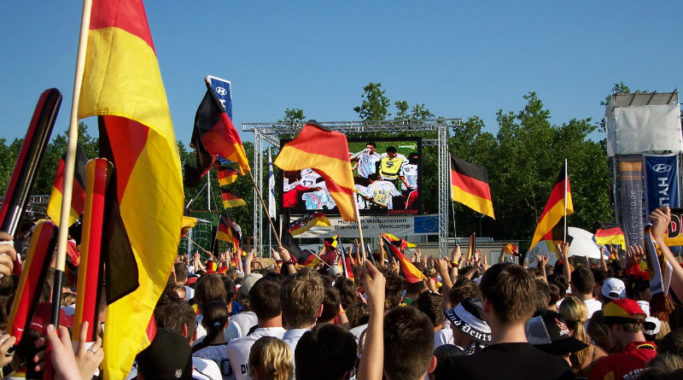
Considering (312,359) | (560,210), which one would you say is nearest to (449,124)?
(560,210)

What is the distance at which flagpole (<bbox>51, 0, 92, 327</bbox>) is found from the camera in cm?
304

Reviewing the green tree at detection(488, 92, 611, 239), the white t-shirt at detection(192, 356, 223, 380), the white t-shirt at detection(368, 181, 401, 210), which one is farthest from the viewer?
the green tree at detection(488, 92, 611, 239)

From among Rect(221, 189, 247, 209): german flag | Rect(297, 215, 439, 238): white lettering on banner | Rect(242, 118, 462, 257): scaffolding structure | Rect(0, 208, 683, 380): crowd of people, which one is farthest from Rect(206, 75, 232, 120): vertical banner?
Rect(0, 208, 683, 380): crowd of people

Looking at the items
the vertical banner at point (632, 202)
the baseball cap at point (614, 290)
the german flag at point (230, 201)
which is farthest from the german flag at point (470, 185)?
the vertical banner at point (632, 202)

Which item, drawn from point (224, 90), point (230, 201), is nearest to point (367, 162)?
point (224, 90)

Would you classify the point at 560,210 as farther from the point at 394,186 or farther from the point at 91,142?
the point at 91,142

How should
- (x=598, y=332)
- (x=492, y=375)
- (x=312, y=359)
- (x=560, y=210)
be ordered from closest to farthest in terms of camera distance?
(x=492, y=375) → (x=312, y=359) → (x=598, y=332) → (x=560, y=210)

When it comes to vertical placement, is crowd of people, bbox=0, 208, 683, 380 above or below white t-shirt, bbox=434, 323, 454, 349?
above

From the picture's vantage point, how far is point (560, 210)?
13305 millimetres

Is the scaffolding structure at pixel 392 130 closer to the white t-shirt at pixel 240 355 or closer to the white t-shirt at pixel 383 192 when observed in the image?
the white t-shirt at pixel 383 192

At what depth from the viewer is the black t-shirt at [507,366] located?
3.06 m

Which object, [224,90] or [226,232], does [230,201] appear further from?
[224,90]

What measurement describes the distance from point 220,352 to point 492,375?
8.54ft

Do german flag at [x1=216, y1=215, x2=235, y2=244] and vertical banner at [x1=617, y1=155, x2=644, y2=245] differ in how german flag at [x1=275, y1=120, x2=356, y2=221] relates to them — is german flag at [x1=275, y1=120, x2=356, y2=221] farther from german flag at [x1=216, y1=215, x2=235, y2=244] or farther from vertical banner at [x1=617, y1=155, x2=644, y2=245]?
vertical banner at [x1=617, y1=155, x2=644, y2=245]
